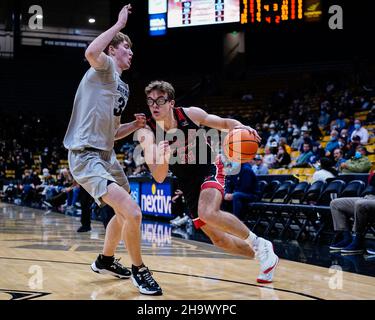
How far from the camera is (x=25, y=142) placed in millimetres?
24953

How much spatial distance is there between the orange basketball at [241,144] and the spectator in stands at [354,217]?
2507mm

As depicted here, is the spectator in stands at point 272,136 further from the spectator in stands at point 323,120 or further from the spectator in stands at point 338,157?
the spectator in stands at point 338,157

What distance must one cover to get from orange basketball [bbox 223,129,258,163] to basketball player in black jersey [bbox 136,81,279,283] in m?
0.05

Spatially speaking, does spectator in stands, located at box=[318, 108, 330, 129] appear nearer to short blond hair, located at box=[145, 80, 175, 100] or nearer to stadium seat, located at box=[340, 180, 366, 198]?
stadium seat, located at box=[340, 180, 366, 198]

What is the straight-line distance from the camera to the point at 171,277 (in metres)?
4.95

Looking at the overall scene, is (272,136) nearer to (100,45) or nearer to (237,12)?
(237,12)

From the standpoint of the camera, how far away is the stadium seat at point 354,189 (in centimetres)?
748

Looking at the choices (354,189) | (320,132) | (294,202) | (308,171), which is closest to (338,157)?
(308,171)

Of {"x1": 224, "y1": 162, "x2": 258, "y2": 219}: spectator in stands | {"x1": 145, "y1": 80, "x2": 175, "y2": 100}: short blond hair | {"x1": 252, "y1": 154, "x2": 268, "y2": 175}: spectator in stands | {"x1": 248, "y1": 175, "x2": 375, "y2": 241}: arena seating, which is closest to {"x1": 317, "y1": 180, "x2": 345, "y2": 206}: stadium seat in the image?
{"x1": 248, "y1": 175, "x2": 375, "y2": 241}: arena seating

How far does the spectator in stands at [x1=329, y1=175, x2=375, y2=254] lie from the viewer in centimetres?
641

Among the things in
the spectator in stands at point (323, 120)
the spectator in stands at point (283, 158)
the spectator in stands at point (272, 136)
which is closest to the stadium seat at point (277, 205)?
the spectator in stands at point (283, 158)
